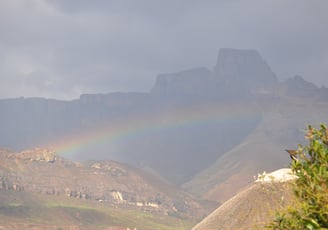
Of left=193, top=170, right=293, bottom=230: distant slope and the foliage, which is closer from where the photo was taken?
the foliage

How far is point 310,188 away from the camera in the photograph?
13.2 meters

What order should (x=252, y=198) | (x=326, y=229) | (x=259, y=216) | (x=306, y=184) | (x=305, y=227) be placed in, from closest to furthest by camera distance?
(x=326, y=229), (x=305, y=227), (x=306, y=184), (x=259, y=216), (x=252, y=198)

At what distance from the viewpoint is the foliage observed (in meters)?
12.7

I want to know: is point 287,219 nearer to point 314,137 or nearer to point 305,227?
point 305,227

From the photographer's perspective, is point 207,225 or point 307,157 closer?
point 307,157

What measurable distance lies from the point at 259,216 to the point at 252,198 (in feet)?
9.41

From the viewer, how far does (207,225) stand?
38.9 meters

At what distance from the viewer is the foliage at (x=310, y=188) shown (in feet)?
41.7

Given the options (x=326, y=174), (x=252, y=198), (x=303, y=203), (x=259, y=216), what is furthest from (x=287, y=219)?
(x=252, y=198)

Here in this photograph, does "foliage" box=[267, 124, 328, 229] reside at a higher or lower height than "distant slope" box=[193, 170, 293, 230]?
lower

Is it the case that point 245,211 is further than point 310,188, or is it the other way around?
point 245,211

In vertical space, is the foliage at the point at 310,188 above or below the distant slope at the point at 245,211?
below

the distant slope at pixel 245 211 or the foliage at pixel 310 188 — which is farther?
the distant slope at pixel 245 211

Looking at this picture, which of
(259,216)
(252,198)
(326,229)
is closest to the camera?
(326,229)
